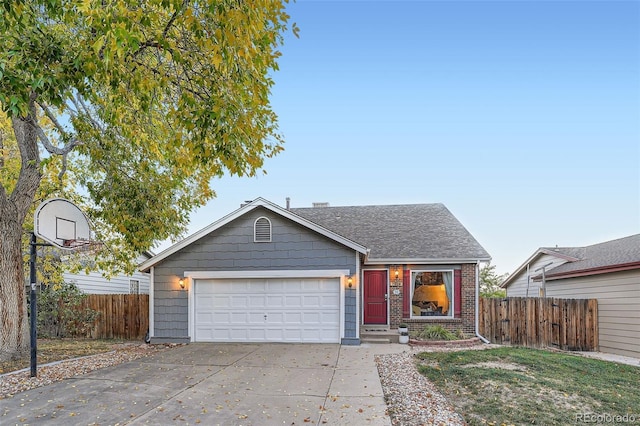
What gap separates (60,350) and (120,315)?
3.10 m

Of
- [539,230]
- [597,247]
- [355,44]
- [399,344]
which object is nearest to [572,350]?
[399,344]

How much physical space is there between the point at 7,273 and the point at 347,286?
26.4 feet

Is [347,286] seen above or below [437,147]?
below

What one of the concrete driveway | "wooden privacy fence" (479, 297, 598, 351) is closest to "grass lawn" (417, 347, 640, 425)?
the concrete driveway

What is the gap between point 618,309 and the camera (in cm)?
1099

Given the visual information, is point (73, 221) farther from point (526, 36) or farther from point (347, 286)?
point (526, 36)

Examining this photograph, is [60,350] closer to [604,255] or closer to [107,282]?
[107,282]

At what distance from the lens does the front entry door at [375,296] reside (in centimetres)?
1351

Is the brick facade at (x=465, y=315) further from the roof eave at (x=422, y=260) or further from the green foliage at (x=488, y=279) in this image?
the green foliage at (x=488, y=279)

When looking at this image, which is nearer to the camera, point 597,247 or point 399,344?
point 399,344

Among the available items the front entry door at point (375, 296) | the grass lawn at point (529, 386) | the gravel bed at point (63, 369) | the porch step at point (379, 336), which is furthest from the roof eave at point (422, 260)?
the gravel bed at point (63, 369)

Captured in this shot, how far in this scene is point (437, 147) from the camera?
650 inches

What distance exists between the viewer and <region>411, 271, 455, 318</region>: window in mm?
12758

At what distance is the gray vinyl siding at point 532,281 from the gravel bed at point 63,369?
48.4 feet
